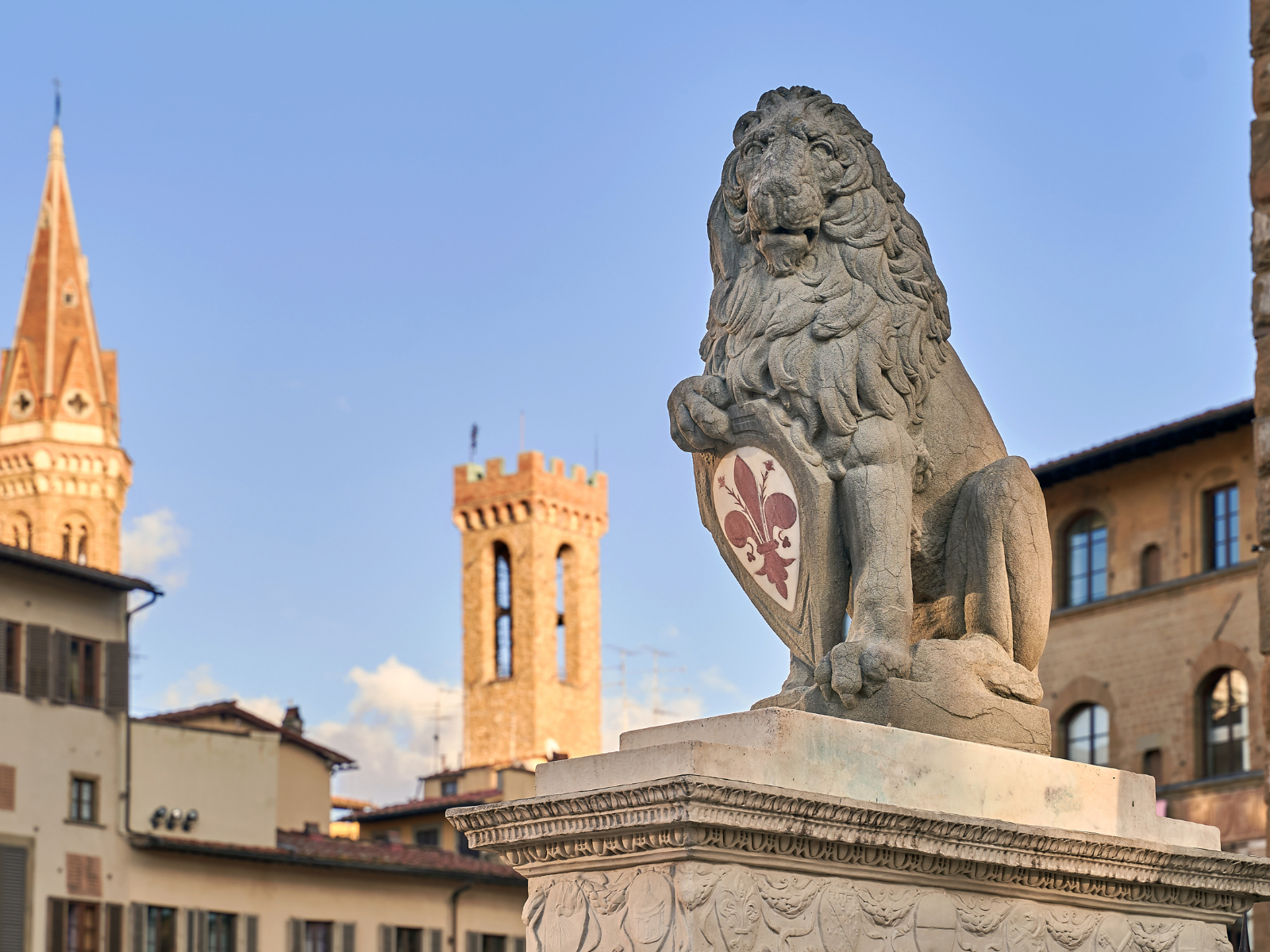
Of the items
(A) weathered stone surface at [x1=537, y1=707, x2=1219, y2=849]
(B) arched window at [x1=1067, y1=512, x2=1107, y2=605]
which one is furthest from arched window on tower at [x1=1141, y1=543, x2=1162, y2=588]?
(A) weathered stone surface at [x1=537, y1=707, x2=1219, y2=849]

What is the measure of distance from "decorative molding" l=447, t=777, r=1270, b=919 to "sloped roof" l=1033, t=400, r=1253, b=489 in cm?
3047

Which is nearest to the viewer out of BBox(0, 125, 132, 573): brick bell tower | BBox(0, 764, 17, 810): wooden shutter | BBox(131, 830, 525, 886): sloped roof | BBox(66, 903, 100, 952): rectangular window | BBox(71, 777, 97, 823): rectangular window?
BBox(0, 764, 17, 810): wooden shutter

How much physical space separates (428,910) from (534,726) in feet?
199

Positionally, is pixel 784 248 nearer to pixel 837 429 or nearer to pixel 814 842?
pixel 837 429

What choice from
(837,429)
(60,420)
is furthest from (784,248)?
(60,420)

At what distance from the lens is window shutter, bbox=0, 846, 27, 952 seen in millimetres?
39656

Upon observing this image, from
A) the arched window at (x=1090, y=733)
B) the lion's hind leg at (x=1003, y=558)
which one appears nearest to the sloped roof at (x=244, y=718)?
the arched window at (x=1090, y=733)

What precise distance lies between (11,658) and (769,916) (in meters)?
37.8

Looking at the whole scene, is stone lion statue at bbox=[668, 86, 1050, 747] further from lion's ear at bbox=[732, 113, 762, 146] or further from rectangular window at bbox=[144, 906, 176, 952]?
rectangular window at bbox=[144, 906, 176, 952]

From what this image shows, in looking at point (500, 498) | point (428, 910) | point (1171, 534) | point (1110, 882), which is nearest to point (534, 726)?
point (500, 498)

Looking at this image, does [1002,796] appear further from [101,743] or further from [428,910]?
[428,910]

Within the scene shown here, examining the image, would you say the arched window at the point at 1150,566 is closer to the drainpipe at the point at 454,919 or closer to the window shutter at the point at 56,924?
the drainpipe at the point at 454,919

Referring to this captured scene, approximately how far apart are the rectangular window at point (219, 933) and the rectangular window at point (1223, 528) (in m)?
18.6

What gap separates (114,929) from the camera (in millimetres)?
41250
